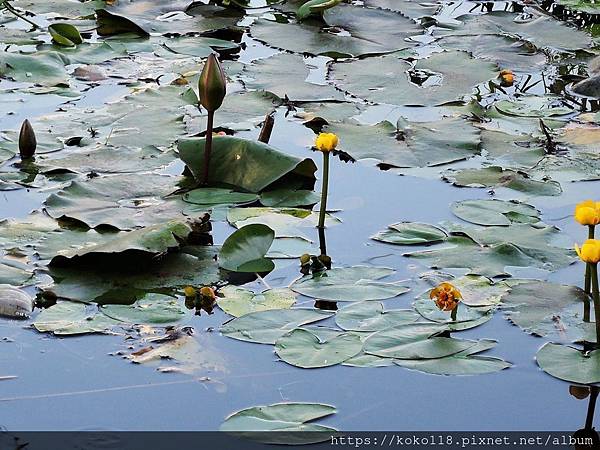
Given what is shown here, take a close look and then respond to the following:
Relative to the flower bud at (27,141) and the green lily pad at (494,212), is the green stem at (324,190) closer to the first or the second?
the green lily pad at (494,212)

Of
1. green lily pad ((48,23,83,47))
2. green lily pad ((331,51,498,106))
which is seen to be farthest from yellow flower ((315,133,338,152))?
green lily pad ((48,23,83,47))

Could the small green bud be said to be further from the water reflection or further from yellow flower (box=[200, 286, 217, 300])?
the water reflection

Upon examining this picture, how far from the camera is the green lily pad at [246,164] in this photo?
2.91 meters

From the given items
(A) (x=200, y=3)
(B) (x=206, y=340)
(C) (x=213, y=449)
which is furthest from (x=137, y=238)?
(A) (x=200, y=3)

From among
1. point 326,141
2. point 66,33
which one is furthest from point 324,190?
point 66,33

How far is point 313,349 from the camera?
2.15 m

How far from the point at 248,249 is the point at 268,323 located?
13.4 inches

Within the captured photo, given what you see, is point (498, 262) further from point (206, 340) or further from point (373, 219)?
point (206, 340)

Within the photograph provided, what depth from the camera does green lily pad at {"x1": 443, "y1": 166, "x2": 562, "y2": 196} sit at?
2.96m

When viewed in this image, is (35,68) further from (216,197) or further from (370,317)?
(370,317)

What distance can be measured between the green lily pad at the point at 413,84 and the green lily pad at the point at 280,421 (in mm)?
1861

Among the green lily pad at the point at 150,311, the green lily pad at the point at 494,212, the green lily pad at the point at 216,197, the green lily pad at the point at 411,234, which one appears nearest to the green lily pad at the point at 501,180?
the green lily pad at the point at 494,212

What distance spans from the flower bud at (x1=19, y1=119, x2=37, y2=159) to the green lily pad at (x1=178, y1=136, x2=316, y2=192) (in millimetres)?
457

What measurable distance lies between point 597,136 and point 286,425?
1843 mm
